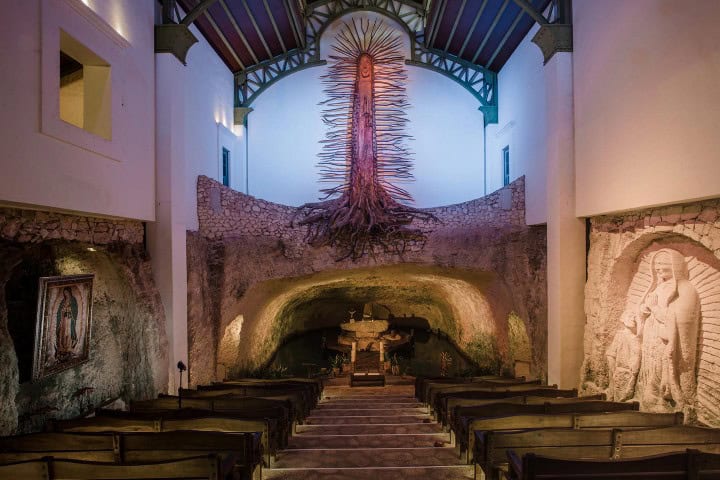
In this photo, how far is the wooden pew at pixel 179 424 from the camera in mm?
4363

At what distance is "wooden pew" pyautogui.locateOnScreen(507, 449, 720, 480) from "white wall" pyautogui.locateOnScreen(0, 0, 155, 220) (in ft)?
16.8

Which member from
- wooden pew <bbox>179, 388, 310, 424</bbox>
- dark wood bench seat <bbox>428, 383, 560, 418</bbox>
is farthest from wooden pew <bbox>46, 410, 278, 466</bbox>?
dark wood bench seat <bbox>428, 383, 560, 418</bbox>

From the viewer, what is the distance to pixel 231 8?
10039 millimetres

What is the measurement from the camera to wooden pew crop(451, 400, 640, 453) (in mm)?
4609

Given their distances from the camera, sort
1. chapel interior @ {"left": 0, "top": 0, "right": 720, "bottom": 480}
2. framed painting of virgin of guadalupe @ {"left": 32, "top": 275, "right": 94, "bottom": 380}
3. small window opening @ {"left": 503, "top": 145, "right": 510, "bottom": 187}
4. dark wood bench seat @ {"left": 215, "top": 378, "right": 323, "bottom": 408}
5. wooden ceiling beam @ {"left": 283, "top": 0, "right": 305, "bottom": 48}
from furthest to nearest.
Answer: small window opening @ {"left": 503, "top": 145, "right": 510, "bottom": 187} < wooden ceiling beam @ {"left": 283, "top": 0, "right": 305, "bottom": 48} < dark wood bench seat @ {"left": 215, "top": 378, "right": 323, "bottom": 408} < framed painting of virgin of guadalupe @ {"left": 32, "top": 275, "right": 94, "bottom": 380} < chapel interior @ {"left": 0, "top": 0, "right": 720, "bottom": 480}

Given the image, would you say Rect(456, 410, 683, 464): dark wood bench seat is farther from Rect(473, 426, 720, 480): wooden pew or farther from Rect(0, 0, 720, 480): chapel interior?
Rect(473, 426, 720, 480): wooden pew

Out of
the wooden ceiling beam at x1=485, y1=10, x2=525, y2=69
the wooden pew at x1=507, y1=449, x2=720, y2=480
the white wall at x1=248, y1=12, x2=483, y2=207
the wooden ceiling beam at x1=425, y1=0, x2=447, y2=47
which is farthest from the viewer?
the white wall at x1=248, y1=12, x2=483, y2=207

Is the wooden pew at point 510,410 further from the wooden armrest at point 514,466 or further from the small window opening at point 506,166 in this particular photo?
the small window opening at point 506,166

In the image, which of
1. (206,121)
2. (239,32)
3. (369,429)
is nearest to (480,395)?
(369,429)

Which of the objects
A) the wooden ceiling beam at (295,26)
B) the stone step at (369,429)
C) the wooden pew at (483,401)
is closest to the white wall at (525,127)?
the wooden pew at (483,401)

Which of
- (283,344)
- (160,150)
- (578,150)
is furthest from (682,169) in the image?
(283,344)

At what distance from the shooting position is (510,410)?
15.7 ft

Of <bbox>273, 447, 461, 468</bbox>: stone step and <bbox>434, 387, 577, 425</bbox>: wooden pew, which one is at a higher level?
<bbox>434, 387, 577, 425</bbox>: wooden pew

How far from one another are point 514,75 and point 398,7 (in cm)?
→ 391
